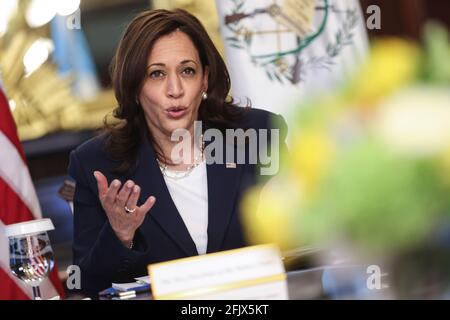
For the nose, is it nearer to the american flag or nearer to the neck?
the neck

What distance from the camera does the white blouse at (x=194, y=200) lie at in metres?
2.02

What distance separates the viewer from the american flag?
257 cm

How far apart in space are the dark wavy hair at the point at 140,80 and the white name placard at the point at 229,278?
1.02 metres

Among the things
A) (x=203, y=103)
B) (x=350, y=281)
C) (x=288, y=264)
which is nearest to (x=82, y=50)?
(x=203, y=103)

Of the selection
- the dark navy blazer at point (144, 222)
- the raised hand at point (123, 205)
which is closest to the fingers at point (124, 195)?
the raised hand at point (123, 205)

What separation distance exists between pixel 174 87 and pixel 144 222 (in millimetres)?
410

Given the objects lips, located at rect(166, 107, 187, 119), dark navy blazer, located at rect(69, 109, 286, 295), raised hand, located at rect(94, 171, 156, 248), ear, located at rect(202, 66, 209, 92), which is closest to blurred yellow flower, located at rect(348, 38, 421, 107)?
raised hand, located at rect(94, 171, 156, 248)

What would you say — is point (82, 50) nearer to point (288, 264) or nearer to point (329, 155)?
point (288, 264)

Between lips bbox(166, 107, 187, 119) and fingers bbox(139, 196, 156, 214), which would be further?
lips bbox(166, 107, 187, 119)

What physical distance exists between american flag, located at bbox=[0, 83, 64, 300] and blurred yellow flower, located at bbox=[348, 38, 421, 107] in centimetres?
209

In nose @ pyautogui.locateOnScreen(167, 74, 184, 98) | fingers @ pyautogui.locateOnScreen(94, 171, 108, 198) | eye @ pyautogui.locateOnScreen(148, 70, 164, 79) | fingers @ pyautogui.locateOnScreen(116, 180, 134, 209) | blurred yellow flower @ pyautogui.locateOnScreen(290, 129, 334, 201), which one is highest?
eye @ pyautogui.locateOnScreen(148, 70, 164, 79)

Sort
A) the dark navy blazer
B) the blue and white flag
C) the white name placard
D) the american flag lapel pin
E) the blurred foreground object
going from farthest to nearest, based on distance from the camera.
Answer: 1. the blue and white flag
2. the american flag lapel pin
3. the dark navy blazer
4. the white name placard
5. the blurred foreground object

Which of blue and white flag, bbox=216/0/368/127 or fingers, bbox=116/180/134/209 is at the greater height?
blue and white flag, bbox=216/0/368/127

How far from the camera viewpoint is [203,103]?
7.43 feet
